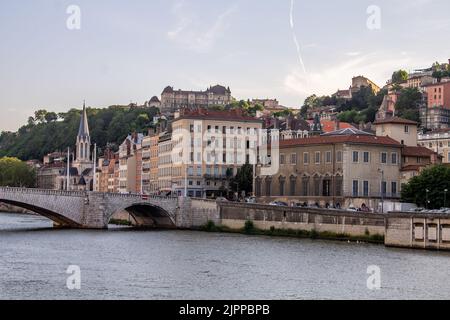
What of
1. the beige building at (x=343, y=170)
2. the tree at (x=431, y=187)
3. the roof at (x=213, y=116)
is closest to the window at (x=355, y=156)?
the beige building at (x=343, y=170)

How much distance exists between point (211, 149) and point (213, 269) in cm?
5170

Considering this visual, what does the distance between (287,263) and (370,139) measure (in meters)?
30.4

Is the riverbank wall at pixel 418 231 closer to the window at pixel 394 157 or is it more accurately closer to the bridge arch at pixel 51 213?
the window at pixel 394 157

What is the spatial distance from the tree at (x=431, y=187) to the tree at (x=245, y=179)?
22719mm

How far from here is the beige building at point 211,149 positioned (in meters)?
91.2

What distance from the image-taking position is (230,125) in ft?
303

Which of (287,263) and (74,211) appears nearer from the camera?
(287,263)

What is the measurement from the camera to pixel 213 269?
4059 centimetres

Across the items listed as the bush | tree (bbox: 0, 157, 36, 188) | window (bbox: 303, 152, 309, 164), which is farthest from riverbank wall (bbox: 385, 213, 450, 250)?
tree (bbox: 0, 157, 36, 188)

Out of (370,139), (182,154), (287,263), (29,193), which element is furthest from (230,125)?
(287,263)

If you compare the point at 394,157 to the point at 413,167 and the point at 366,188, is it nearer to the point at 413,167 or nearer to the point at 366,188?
the point at 413,167

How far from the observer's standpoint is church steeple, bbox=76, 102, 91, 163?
A: 147250 millimetres
